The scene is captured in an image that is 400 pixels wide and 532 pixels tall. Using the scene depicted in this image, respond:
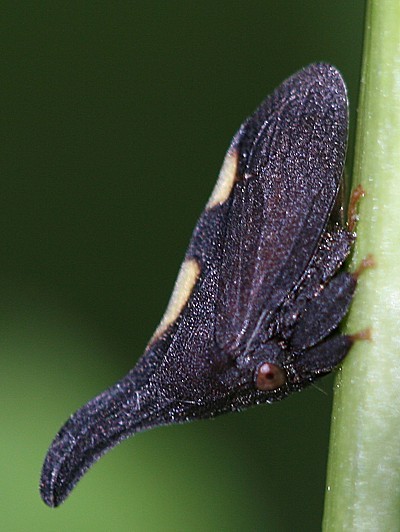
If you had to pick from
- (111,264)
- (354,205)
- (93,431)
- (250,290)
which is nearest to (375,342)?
(354,205)

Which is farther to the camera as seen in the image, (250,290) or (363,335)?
(250,290)

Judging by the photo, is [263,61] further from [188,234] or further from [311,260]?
[311,260]

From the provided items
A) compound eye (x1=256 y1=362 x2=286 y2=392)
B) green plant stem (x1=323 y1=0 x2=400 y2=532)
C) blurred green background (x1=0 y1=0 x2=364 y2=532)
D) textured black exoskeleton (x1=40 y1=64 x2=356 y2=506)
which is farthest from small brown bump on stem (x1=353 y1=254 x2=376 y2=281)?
blurred green background (x1=0 y1=0 x2=364 y2=532)

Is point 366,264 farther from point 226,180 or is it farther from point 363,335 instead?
point 226,180

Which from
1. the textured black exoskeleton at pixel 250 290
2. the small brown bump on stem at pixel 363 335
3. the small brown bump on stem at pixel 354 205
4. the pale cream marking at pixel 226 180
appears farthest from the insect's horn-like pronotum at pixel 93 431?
the small brown bump on stem at pixel 363 335

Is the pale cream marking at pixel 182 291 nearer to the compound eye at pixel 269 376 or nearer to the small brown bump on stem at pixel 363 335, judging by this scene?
the compound eye at pixel 269 376
